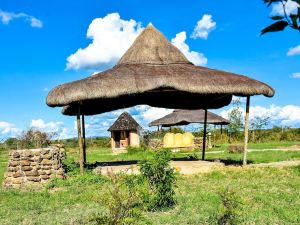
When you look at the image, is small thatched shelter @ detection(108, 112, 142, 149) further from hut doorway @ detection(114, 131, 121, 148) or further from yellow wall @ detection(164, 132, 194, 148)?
yellow wall @ detection(164, 132, 194, 148)

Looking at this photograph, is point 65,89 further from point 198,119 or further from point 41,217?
point 198,119

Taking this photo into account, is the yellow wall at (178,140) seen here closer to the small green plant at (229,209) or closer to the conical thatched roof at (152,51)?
the conical thatched roof at (152,51)

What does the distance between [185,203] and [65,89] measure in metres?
5.02

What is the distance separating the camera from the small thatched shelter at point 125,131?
30567 mm

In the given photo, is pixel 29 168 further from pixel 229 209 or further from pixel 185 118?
pixel 185 118

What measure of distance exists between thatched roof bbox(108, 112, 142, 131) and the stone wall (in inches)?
803

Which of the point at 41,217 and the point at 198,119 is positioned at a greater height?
the point at 198,119

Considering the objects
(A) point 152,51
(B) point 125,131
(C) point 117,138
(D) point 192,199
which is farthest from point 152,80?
(C) point 117,138

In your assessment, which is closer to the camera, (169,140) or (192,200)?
(192,200)

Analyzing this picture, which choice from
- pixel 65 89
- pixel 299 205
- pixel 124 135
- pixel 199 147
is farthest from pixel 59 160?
pixel 124 135

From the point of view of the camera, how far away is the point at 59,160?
10.3 meters

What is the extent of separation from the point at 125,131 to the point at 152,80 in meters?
20.9

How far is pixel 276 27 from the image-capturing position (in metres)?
1.18

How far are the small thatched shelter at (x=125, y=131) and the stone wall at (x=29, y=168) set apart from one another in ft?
66.9
